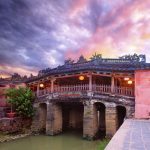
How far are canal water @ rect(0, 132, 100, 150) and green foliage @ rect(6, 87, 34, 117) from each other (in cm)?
291

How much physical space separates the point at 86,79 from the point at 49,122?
20.3 feet

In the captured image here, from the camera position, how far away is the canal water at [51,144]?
15720 mm

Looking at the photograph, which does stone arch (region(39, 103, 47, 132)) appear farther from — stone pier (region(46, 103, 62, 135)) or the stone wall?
stone pier (region(46, 103, 62, 135))

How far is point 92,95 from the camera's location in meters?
18.6

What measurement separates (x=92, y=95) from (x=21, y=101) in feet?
24.1

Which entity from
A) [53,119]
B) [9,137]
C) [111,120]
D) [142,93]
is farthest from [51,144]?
[142,93]

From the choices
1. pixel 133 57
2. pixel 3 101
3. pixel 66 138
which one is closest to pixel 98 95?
pixel 66 138

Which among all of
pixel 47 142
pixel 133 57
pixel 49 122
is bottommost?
pixel 47 142

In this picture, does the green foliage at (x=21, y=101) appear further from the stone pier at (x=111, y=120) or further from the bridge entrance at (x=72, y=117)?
the stone pier at (x=111, y=120)

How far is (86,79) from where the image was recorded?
2320cm

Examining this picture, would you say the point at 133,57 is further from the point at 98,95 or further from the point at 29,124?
the point at 29,124

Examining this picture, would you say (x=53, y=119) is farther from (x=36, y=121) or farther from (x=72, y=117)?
(x=72, y=117)

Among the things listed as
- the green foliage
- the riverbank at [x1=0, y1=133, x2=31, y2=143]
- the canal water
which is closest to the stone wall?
the riverbank at [x1=0, y1=133, x2=31, y2=143]

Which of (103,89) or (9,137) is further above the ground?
(103,89)
